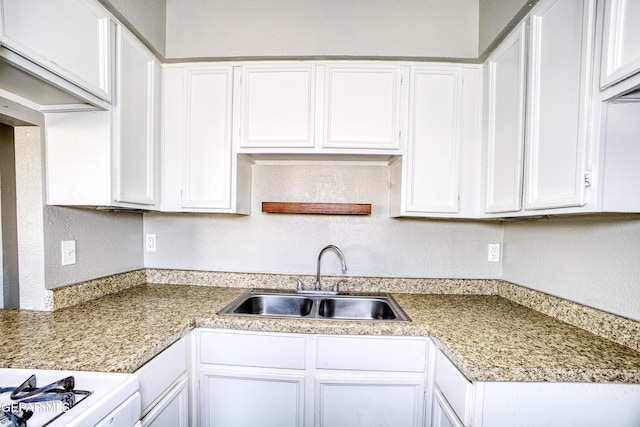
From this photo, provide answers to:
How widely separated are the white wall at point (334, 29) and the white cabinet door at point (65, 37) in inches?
20.1

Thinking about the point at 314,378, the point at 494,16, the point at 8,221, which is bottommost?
the point at 314,378

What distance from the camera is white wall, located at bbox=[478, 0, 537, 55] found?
133 cm

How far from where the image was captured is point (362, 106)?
1.63 m

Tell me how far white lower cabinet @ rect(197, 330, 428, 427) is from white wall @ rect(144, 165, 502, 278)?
0.61m

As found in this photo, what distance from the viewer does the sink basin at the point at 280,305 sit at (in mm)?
1779

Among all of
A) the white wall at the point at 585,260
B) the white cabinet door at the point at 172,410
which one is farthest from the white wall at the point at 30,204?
the white wall at the point at 585,260

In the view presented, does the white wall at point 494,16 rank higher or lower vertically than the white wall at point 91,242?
higher

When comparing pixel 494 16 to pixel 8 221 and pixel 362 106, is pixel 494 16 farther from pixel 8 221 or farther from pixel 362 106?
pixel 8 221

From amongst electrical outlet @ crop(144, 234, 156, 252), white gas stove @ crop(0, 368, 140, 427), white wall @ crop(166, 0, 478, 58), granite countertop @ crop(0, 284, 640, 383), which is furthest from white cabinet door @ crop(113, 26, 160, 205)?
white gas stove @ crop(0, 368, 140, 427)

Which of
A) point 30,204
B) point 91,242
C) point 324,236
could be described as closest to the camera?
point 30,204

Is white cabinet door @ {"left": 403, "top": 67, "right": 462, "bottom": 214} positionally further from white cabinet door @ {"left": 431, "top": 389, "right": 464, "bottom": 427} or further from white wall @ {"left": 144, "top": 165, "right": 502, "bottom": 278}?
white cabinet door @ {"left": 431, "top": 389, "right": 464, "bottom": 427}

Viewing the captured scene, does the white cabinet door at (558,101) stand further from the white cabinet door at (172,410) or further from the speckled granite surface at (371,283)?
the white cabinet door at (172,410)

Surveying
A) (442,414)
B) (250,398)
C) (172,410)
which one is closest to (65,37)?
(172,410)

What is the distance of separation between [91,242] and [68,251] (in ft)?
0.45
